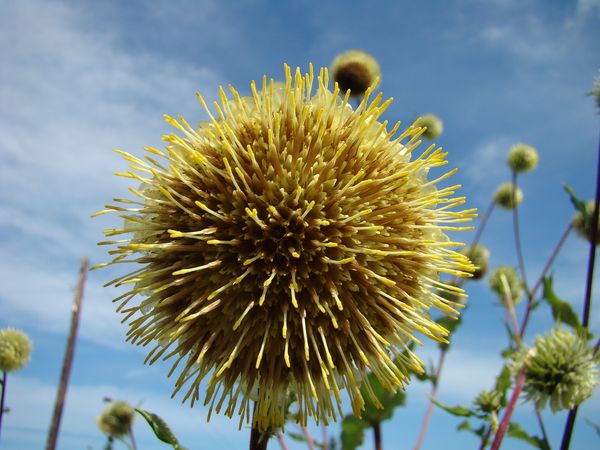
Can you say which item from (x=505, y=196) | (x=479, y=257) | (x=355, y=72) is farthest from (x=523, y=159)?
(x=355, y=72)

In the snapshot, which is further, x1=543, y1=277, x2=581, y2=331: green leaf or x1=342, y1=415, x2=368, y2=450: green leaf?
x1=543, y1=277, x2=581, y2=331: green leaf

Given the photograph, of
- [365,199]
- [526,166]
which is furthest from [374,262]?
[526,166]

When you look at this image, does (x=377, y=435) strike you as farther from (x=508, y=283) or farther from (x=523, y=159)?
(x=523, y=159)

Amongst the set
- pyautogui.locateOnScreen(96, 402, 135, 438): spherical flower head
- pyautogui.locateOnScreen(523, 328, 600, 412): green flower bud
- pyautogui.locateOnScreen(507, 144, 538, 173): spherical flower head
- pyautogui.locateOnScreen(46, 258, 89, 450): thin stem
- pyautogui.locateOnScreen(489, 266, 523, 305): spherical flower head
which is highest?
pyautogui.locateOnScreen(507, 144, 538, 173): spherical flower head

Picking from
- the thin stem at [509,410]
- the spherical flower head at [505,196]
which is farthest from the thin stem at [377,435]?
the spherical flower head at [505,196]

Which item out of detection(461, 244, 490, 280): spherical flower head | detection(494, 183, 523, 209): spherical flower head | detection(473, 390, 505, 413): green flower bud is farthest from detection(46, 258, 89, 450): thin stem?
detection(494, 183, 523, 209): spherical flower head

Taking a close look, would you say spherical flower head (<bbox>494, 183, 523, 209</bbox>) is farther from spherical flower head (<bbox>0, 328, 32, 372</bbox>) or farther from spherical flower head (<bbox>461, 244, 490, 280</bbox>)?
spherical flower head (<bbox>0, 328, 32, 372</bbox>)
